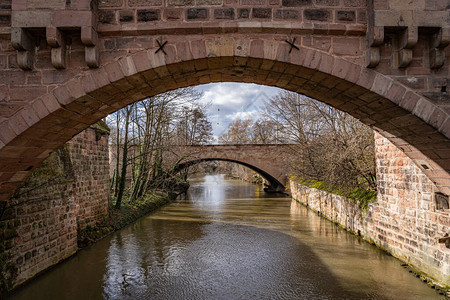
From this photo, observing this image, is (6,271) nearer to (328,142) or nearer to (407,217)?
(407,217)


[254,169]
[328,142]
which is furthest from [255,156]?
[328,142]

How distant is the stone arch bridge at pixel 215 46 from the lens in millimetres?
3096

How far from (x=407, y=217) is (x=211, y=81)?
4.41 m

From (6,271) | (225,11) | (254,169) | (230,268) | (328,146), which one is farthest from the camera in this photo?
(254,169)

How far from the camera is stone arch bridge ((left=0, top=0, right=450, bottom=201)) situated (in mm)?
3096

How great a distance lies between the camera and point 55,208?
6082mm

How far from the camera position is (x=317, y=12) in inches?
127

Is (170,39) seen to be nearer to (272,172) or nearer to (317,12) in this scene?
(317,12)

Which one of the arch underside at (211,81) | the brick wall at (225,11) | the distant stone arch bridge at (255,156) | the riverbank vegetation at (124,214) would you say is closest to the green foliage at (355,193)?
the arch underside at (211,81)

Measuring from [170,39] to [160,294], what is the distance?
391 centimetres

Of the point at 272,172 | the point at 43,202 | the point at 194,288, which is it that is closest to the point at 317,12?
the point at 194,288

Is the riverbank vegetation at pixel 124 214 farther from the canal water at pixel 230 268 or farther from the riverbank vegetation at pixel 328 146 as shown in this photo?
the riverbank vegetation at pixel 328 146

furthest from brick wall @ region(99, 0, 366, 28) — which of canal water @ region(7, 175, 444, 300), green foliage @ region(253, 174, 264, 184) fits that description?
green foliage @ region(253, 174, 264, 184)

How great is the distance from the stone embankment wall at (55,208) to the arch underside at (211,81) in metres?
1.12
